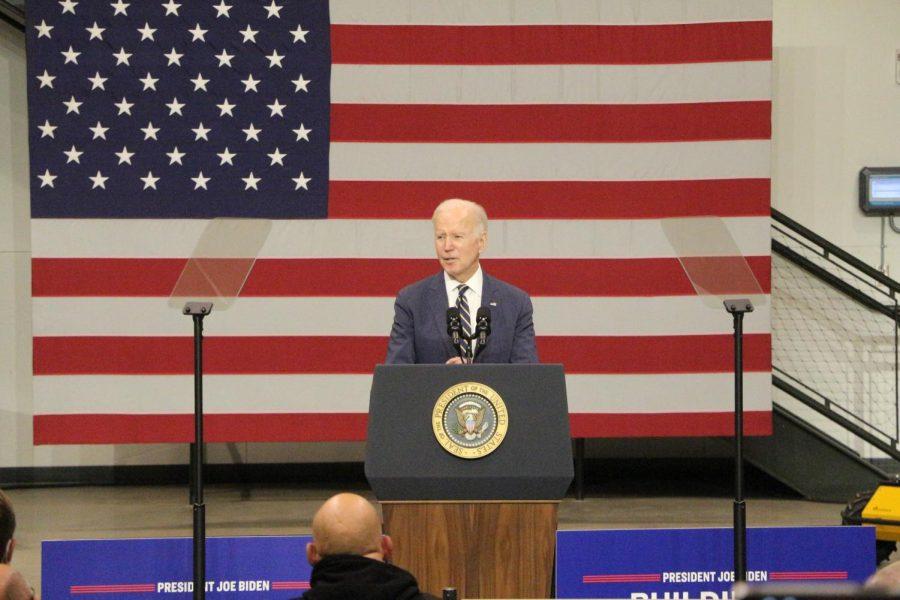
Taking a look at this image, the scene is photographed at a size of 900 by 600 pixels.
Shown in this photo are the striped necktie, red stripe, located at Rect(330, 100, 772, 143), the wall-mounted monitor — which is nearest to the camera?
the striped necktie

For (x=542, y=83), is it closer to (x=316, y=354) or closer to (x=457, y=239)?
→ (x=316, y=354)

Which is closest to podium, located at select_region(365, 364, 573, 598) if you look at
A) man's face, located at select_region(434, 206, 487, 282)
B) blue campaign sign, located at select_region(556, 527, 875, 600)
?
blue campaign sign, located at select_region(556, 527, 875, 600)

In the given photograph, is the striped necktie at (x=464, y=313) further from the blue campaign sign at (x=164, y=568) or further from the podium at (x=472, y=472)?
the blue campaign sign at (x=164, y=568)

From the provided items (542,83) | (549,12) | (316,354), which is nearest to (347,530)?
(316,354)

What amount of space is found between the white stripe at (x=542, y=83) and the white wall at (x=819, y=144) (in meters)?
1.20

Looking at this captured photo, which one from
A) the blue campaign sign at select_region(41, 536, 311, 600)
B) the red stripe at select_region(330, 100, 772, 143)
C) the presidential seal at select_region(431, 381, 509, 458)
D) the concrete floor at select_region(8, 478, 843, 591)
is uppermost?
the red stripe at select_region(330, 100, 772, 143)

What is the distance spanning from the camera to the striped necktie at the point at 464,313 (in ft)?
11.9

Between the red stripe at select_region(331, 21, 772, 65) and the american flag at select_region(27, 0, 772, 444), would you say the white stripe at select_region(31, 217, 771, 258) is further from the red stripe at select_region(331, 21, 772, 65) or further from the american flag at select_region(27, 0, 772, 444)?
the red stripe at select_region(331, 21, 772, 65)

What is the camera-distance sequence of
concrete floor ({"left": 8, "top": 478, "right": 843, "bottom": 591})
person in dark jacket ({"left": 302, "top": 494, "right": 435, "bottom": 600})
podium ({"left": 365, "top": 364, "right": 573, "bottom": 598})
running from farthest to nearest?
concrete floor ({"left": 8, "top": 478, "right": 843, "bottom": 591}) < podium ({"left": 365, "top": 364, "right": 573, "bottom": 598}) < person in dark jacket ({"left": 302, "top": 494, "right": 435, "bottom": 600})

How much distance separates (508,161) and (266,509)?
2589 millimetres

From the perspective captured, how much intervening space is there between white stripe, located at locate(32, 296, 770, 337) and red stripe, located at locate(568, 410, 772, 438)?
1.62 ft

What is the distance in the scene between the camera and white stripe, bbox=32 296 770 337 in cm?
670

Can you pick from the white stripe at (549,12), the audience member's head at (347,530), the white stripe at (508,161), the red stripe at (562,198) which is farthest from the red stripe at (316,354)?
the audience member's head at (347,530)

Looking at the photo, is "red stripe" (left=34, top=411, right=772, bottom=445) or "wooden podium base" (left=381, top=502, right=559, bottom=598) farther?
"red stripe" (left=34, top=411, right=772, bottom=445)
